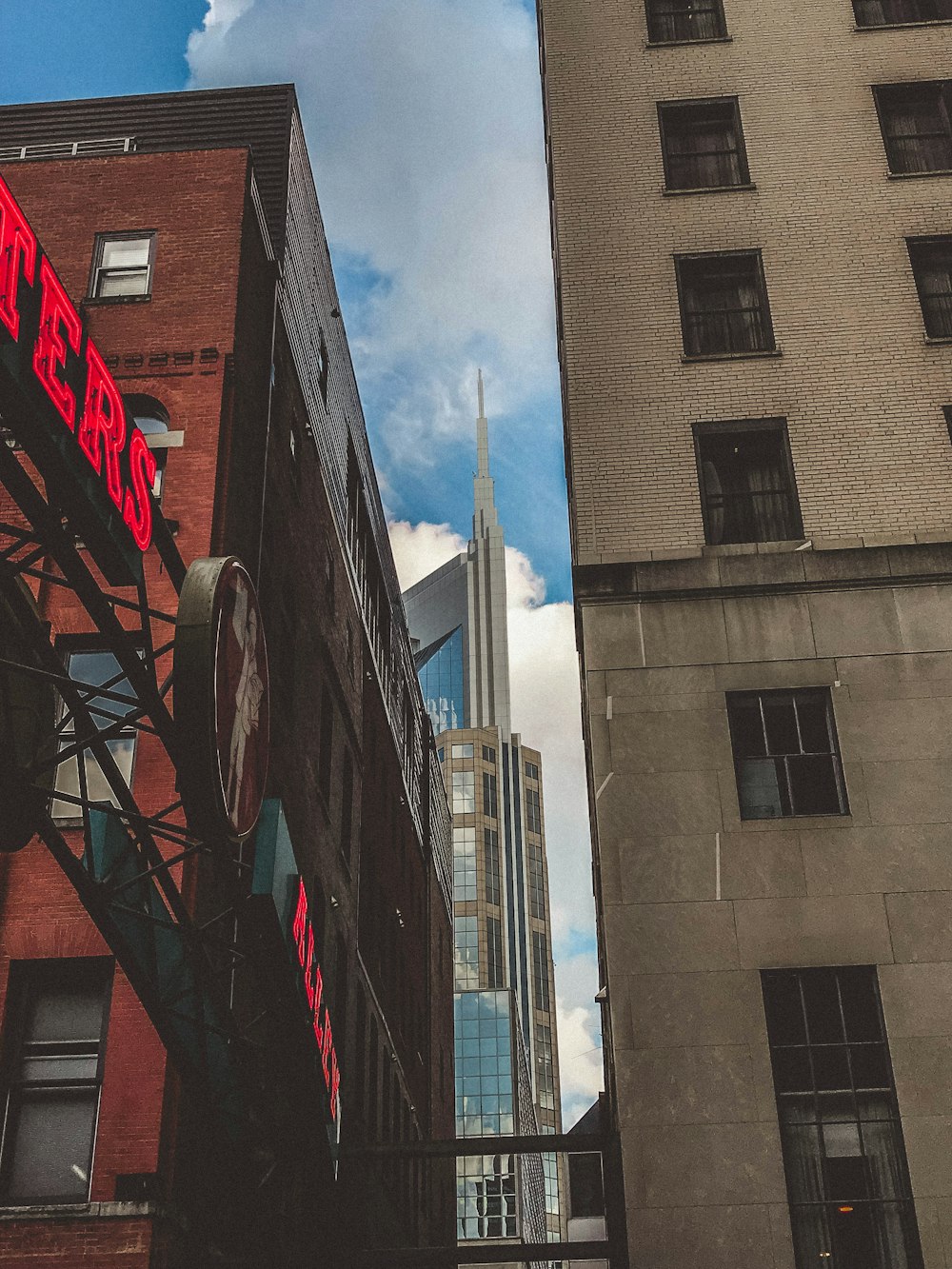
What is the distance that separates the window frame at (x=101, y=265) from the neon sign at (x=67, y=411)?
495 inches

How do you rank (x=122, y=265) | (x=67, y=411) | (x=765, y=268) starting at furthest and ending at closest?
(x=122, y=265) < (x=765, y=268) < (x=67, y=411)

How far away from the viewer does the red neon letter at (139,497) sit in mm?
11867

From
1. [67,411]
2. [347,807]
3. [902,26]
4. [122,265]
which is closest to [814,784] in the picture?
[67,411]

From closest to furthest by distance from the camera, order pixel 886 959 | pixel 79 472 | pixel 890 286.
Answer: pixel 79 472, pixel 886 959, pixel 890 286

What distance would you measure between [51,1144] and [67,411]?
10.4 metres

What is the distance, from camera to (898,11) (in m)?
27.9

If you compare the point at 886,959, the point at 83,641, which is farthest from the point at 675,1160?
the point at 83,641

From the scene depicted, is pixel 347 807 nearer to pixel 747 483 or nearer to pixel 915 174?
pixel 747 483

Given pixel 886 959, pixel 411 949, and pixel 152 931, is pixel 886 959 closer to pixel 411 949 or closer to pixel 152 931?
pixel 152 931

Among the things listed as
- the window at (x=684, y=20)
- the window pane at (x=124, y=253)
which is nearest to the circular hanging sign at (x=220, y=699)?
the window pane at (x=124, y=253)

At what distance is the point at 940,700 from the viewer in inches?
775

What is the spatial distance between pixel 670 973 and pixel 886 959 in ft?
9.18

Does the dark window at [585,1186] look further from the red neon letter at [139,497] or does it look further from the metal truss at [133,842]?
the red neon letter at [139,497]

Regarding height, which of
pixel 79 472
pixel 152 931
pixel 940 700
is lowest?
pixel 152 931
